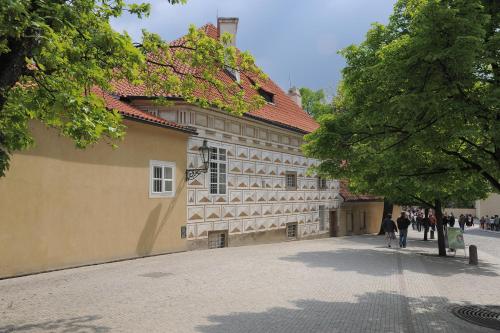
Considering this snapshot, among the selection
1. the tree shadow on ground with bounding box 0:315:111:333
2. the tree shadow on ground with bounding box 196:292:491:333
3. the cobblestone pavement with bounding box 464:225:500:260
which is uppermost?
the tree shadow on ground with bounding box 0:315:111:333

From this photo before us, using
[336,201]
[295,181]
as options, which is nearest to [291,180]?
[295,181]

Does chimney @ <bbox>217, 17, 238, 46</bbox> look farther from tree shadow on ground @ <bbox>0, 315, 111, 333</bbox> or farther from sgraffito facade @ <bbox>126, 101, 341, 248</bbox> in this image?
tree shadow on ground @ <bbox>0, 315, 111, 333</bbox>

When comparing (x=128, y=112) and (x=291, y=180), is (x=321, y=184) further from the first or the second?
(x=128, y=112)

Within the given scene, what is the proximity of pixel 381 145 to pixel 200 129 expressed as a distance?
8.48 metres

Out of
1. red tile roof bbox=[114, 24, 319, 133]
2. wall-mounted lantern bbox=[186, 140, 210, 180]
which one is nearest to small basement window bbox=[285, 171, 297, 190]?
red tile roof bbox=[114, 24, 319, 133]

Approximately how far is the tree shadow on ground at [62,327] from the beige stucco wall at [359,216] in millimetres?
24870

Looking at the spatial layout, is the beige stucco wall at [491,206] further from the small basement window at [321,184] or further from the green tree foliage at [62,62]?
the green tree foliage at [62,62]

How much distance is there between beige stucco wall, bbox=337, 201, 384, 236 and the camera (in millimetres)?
31781

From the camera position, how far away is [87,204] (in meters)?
13.2

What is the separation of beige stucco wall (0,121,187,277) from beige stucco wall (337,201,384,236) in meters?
17.0

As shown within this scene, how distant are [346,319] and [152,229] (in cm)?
887

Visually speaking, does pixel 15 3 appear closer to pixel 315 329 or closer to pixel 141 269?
pixel 315 329

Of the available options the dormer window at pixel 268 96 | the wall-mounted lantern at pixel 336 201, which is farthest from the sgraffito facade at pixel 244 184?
the wall-mounted lantern at pixel 336 201

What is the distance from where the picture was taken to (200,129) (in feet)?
58.3
